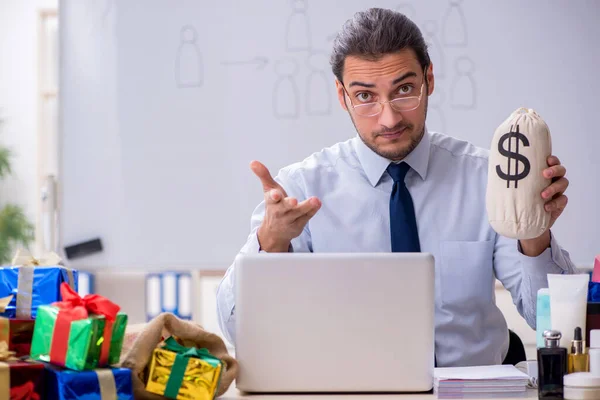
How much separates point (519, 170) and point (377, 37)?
2.19 ft

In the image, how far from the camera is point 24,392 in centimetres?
107

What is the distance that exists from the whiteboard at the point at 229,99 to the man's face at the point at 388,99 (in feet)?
3.93

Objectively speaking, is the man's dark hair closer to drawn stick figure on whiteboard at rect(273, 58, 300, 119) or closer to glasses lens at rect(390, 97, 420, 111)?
glasses lens at rect(390, 97, 420, 111)

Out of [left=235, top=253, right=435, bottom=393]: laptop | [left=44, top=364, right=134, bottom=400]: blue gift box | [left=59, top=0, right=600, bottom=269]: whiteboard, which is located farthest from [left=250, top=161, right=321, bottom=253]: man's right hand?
[left=59, top=0, right=600, bottom=269]: whiteboard

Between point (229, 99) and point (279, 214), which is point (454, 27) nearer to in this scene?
point (229, 99)

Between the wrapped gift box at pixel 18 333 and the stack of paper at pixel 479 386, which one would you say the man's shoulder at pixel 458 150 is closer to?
the stack of paper at pixel 479 386

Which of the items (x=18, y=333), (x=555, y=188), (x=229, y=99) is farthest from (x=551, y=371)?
(x=229, y=99)

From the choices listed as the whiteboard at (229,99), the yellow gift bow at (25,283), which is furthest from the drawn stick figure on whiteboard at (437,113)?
the yellow gift bow at (25,283)

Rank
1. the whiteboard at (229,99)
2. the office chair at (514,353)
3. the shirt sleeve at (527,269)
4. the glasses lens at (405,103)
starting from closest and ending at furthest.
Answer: the shirt sleeve at (527,269) → the glasses lens at (405,103) → the office chair at (514,353) → the whiteboard at (229,99)

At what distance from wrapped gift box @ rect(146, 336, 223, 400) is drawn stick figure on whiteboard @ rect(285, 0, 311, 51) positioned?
79.9 inches

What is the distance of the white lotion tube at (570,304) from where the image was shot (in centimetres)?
119

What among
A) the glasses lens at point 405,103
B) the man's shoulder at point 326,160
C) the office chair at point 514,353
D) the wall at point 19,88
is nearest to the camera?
the glasses lens at point 405,103

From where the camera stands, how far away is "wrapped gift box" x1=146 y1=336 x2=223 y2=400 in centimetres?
114

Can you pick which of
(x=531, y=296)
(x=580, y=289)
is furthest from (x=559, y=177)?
(x=531, y=296)
